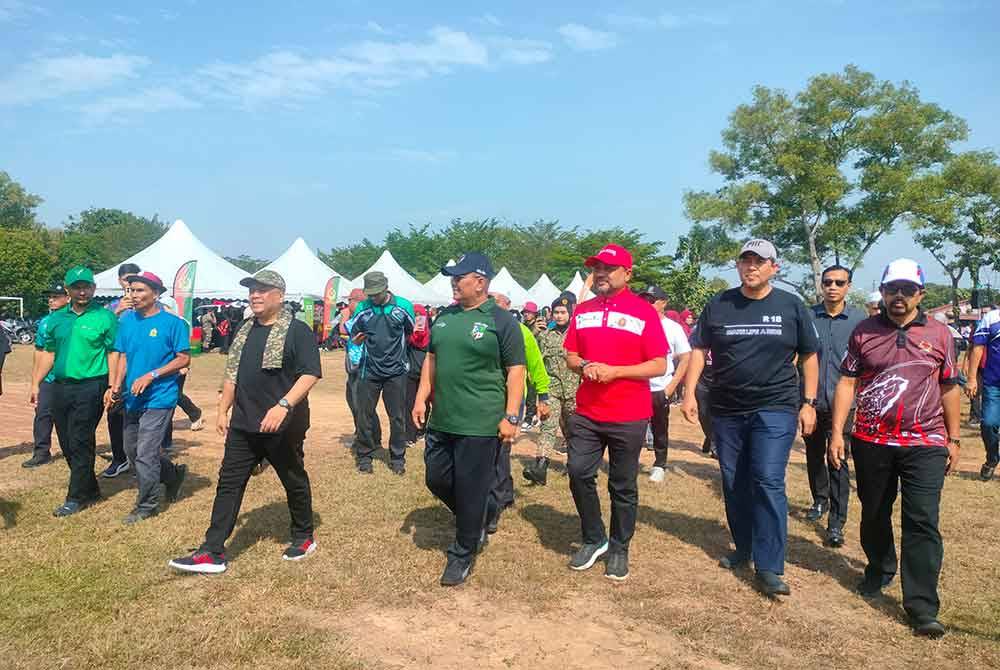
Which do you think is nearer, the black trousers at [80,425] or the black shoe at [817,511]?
the black trousers at [80,425]

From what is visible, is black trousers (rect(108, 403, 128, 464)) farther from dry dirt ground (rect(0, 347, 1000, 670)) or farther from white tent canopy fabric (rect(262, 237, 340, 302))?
white tent canopy fabric (rect(262, 237, 340, 302))

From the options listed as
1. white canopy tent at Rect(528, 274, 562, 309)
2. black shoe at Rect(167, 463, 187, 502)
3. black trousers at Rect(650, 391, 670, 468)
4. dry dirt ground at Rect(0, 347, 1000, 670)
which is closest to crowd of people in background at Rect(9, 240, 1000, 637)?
dry dirt ground at Rect(0, 347, 1000, 670)

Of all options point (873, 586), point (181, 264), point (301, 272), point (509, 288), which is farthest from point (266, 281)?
point (509, 288)

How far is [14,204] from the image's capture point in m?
68.2

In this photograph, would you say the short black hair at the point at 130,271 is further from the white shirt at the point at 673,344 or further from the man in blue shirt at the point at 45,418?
the white shirt at the point at 673,344

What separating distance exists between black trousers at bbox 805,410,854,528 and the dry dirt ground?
0.26 meters

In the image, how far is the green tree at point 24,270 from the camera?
116ft

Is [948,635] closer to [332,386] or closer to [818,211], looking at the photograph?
[332,386]

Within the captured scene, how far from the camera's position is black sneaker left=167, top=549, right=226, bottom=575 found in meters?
4.55

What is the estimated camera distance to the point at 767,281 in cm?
467

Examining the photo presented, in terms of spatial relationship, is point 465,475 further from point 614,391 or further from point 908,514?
point 908,514

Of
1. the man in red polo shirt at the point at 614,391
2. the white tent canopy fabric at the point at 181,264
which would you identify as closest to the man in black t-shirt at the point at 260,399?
the man in red polo shirt at the point at 614,391

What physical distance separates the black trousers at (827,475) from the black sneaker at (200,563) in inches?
164

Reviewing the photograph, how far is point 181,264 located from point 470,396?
863 inches
